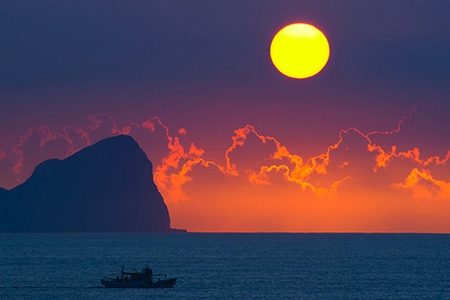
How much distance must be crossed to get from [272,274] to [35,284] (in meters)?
50.8

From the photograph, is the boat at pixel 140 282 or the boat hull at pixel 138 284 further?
the boat at pixel 140 282

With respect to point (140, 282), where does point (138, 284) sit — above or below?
below

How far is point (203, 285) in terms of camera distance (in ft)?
529

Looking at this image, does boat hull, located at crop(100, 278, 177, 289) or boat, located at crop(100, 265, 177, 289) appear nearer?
boat hull, located at crop(100, 278, 177, 289)

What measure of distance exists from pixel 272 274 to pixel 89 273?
4008 cm

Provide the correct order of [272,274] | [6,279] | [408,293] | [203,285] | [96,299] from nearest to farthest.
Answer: [96,299], [408,293], [203,285], [6,279], [272,274]

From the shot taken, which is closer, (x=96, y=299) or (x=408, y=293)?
(x=96, y=299)

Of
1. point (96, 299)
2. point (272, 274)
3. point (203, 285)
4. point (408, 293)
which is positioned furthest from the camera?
point (272, 274)

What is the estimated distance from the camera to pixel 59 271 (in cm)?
19888

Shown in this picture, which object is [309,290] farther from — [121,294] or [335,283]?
[121,294]

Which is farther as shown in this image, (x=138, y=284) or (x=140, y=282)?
(x=138, y=284)

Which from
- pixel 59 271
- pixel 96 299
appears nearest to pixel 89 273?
pixel 59 271

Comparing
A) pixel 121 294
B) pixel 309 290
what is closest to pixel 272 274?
pixel 309 290

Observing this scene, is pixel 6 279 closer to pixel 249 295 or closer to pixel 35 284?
pixel 35 284
